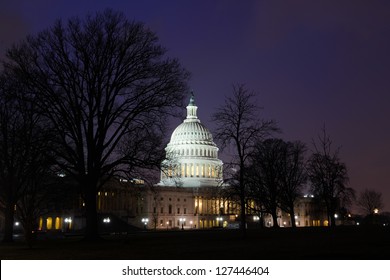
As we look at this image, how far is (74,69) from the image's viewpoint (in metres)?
38.9

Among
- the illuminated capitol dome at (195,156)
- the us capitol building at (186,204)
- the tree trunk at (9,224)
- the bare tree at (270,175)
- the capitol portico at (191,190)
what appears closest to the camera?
the tree trunk at (9,224)

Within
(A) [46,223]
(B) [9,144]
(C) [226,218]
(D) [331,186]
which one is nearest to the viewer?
(B) [9,144]

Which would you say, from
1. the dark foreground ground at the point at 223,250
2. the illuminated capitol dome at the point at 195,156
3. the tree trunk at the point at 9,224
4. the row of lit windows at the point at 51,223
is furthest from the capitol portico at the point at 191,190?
the dark foreground ground at the point at 223,250

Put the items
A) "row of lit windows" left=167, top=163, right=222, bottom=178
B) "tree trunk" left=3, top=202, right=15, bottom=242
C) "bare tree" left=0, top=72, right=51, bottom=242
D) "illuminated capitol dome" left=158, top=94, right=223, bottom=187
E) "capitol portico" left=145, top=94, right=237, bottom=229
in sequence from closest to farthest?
1. "bare tree" left=0, top=72, right=51, bottom=242
2. "tree trunk" left=3, top=202, right=15, bottom=242
3. "capitol portico" left=145, top=94, right=237, bottom=229
4. "illuminated capitol dome" left=158, top=94, right=223, bottom=187
5. "row of lit windows" left=167, top=163, right=222, bottom=178

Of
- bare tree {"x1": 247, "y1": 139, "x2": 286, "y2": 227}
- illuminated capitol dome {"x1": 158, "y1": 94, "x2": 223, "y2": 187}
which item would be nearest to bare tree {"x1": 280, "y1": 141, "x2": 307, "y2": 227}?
bare tree {"x1": 247, "y1": 139, "x2": 286, "y2": 227}

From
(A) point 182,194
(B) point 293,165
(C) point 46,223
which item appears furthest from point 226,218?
(B) point 293,165

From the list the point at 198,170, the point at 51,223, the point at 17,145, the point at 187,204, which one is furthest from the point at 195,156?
the point at 17,145

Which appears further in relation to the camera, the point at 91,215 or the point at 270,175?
the point at 270,175

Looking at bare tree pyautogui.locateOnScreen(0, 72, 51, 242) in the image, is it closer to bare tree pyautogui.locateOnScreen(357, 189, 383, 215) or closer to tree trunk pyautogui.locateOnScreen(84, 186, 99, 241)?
tree trunk pyautogui.locateOnScreen(84, 186, 99, 241)

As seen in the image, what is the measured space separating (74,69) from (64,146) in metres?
6.09

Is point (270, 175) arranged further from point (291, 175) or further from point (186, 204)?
point (186, 204)

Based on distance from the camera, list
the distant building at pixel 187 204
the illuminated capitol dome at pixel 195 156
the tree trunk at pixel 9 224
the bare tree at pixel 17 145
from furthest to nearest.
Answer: the illuminated capitol dome at pixel 195 156, the distant building at pixel 187 204, the tree trunk at pixel 9 224, the bare tree at pixel 17 145

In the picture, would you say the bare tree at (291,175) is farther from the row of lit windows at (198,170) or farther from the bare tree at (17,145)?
the row of lit windows at (198,170)

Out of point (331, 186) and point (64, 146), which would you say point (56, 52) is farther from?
point (331, 186)
